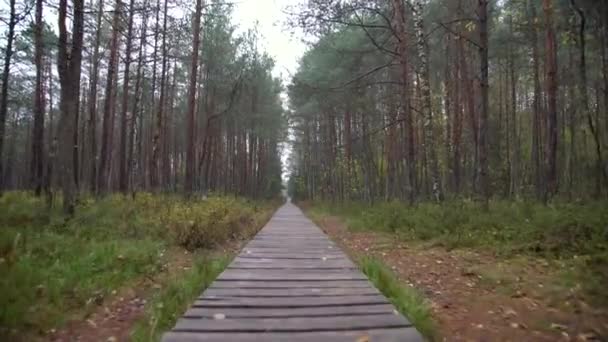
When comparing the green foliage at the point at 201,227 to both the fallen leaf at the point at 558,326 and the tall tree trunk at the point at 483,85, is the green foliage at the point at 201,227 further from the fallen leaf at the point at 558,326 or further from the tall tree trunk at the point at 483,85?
the tall tree trunk at the point at 483,85

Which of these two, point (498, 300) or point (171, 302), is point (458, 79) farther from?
point (171, 302)

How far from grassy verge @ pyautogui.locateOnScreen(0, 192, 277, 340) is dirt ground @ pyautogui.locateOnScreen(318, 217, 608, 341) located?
11.3 ft

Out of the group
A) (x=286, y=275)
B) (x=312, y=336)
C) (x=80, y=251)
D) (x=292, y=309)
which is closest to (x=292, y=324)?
(x=312, y=336)

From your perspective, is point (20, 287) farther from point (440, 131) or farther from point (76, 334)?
point (440, 131)

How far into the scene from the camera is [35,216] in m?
8.90

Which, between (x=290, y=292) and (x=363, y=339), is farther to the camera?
(x=290, y=292)

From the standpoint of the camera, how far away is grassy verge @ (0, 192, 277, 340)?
425cm

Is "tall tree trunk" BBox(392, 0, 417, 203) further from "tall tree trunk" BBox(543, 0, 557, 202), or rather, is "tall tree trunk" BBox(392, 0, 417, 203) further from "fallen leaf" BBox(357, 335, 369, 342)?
"fallen leaf" BBox(357, 335, 369, 342)

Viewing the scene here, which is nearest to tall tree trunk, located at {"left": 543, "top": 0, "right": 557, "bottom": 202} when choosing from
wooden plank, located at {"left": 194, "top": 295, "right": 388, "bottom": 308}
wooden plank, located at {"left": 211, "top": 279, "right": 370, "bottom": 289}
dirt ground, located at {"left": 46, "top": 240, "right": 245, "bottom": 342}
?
wooden plank, located at {"left": 211, "top": 279, "right": 370, "bottom": 289}

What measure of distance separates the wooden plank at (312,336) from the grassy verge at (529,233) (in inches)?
107

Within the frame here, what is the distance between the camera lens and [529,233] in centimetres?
752

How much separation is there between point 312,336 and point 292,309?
673 mm

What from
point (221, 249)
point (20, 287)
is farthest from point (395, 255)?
point (20, 287)

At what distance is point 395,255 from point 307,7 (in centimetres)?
853
